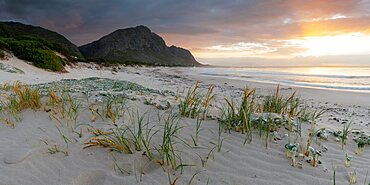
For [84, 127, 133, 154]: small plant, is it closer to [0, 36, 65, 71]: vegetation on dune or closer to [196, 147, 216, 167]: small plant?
[196, 147, 216, 167]: small plant

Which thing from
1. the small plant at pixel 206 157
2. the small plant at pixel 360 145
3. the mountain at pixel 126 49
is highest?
the mountain at pixel 126 49

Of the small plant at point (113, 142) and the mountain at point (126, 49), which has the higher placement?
the mountain at point (126, 49)

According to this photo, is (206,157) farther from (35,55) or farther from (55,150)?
(35,55)

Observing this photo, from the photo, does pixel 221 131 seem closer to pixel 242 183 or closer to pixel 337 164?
pixel 242 183

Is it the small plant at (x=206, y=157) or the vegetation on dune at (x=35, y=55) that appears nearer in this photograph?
the small plant at (x=206, y=157)

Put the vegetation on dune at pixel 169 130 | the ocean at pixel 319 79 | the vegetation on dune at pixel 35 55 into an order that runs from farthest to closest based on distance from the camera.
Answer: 1. the vegetation on dune at pixel 35 55
2. the ocean at pixel 319 79
3. the vegetation on dune at pixel 169 130

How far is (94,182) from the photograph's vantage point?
3.03m

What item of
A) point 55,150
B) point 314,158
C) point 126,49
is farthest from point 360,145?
point 126,49


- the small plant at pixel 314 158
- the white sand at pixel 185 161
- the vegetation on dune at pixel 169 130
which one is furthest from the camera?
the vegetation on dune at pixel 169 130

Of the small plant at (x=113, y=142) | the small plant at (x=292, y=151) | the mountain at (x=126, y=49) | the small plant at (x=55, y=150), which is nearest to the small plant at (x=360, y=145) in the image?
the small plant at (x=292, y=151)

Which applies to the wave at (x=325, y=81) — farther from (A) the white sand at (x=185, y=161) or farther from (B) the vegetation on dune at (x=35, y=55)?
(B) the vegetation on dune at (x=35, y=55)

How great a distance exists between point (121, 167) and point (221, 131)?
5.12ft

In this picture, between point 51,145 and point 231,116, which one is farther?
point 231,116

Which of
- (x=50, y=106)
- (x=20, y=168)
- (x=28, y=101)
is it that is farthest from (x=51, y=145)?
(x=28, y=101)
